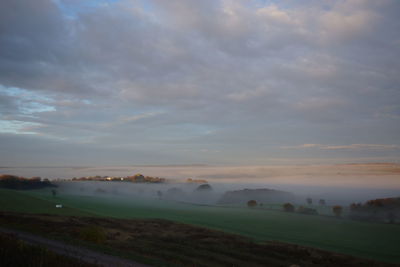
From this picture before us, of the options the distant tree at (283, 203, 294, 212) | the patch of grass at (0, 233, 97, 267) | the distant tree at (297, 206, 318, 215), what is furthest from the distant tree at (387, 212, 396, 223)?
the patch of grass at (0, 233, 97, 267)

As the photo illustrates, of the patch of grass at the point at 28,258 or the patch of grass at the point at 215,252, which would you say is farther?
the patch of grass at the point at 215,252

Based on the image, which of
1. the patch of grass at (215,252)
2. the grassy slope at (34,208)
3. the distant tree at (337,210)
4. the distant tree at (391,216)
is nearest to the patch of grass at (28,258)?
the patch of grass at (215,252)

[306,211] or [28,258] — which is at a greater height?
[28,258]

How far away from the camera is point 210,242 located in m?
36.4

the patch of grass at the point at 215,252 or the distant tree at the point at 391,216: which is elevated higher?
the patch of grass at the point at 215,252

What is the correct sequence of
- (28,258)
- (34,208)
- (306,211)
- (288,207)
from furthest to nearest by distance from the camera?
(288,207)
(306,211)
(34,208)
(28,258)

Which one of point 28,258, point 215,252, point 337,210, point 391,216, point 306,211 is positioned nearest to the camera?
point 28,258

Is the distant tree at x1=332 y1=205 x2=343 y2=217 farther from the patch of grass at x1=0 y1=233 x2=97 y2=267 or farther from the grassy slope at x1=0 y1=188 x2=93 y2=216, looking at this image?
the patch of grass at x1=0 y1=233 x2=97 y2=267

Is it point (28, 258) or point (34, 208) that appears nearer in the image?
point (28, 258)

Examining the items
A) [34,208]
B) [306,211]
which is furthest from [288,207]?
[34,208]

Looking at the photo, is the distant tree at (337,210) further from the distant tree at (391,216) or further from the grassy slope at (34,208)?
the grassy slope at (34,208)

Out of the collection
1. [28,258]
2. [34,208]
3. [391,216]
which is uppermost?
[28,258]

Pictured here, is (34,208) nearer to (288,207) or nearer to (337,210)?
(288,207)

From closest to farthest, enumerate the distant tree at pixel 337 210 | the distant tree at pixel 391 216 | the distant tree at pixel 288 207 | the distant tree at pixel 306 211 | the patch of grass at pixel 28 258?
1. the patch of grass at pixel 28 258
2. the distant tree at pixel 391 216
3. the distant tree at pixel 337 210
4. the distant tree at pixel 306 211
5. the distant tree at pixel 288 207
